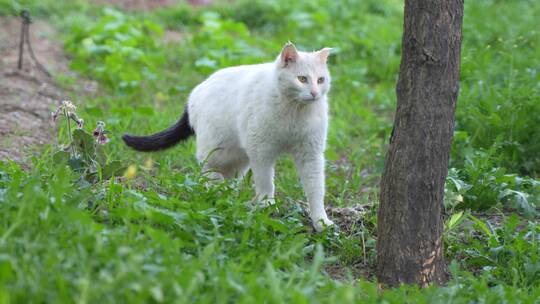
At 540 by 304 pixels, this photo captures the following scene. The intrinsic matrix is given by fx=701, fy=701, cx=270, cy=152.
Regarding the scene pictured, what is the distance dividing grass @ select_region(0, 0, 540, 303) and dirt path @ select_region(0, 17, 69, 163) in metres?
0.22

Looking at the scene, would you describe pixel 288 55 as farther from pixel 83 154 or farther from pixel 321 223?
pixel 83 154

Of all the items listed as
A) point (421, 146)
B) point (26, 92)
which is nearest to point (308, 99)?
point (421, 146)

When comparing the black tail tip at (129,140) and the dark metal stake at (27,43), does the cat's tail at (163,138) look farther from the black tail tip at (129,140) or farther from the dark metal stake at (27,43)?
the dark metal stake at (27,43)

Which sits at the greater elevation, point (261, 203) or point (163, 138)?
point (163, 138)

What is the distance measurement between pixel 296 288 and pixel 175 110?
3.91m

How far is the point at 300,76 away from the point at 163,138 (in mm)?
1168

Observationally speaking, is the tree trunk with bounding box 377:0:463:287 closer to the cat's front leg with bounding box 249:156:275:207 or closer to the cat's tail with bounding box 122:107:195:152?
the cat's front leg with bounding box 249:156:275:207

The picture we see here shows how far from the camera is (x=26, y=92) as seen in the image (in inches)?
246

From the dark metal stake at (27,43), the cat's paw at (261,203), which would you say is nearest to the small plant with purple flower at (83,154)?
the cat's paw at (261,203)

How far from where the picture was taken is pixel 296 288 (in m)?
2.67

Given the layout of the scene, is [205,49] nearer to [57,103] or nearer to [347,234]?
[57,103]

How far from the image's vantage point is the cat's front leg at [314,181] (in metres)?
3.95

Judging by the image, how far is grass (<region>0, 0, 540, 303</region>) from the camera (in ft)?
8.64

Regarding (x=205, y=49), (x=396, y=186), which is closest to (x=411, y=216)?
(x=396, y=186)
